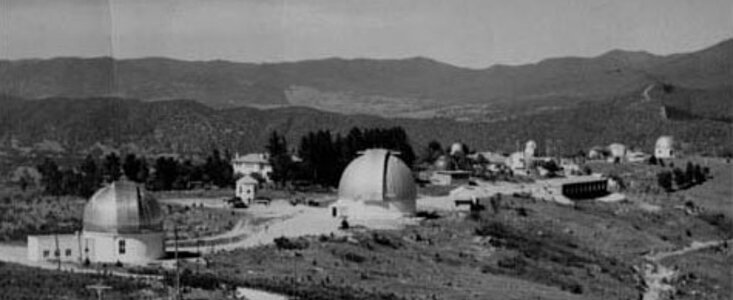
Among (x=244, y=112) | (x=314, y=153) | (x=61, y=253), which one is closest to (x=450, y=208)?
(x=314, y=153)

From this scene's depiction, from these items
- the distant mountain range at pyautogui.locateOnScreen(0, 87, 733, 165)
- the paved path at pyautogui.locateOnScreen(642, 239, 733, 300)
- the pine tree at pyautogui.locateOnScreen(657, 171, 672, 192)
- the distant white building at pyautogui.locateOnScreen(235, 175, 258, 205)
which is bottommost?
the paved path at pyautogui.locateOnScreen(642, 239, 733, 300)

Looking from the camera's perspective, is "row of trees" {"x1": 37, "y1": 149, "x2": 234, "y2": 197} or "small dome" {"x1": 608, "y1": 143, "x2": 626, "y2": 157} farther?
"small dome" {"x1": 608, "y1": 143, "x2": 626, "y2": 157}

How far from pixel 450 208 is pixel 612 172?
1714 inches

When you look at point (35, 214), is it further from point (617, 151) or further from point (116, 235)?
point (617, 151)

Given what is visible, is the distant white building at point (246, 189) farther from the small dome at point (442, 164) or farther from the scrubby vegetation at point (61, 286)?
the scrubby vegetation at point (61, 286)

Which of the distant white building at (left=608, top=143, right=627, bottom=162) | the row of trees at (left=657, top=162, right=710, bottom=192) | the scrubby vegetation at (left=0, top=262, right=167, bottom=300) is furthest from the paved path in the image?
the distant white building at (left=608, top=143, right=627, bottom=162)

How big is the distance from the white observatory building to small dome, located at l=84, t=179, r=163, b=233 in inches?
686

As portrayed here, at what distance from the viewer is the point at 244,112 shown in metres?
189

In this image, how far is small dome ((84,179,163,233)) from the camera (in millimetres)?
48812

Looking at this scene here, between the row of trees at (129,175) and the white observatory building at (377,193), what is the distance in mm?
15559

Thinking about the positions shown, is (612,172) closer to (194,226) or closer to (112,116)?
(112,116)

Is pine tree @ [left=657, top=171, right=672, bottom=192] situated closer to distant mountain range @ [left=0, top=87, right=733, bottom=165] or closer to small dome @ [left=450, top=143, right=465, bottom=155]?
small dome @ [left=450, top=143, right=465, bottom=155]

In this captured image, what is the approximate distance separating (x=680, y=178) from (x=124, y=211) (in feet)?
219

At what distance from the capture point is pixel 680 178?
106500 mm
